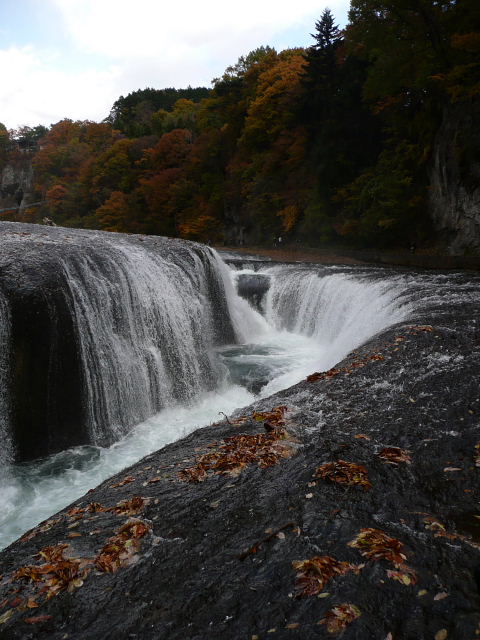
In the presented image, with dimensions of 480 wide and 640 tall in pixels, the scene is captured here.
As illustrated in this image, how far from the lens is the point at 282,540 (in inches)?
103

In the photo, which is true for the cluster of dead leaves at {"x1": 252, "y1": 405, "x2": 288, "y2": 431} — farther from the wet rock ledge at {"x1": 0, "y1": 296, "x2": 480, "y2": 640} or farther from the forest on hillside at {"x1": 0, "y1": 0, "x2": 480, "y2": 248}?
the forest on hillside at {"x1": 0, "y1": 0, "x2": 480, "y2": 248}

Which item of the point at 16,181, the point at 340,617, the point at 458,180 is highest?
the point at 16,181

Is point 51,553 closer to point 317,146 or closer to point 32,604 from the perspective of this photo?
point 32,604

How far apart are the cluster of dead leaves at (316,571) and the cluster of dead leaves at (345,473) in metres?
0.81

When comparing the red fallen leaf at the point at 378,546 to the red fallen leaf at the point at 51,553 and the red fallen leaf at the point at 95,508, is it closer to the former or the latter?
the red fallen leaf at the point at 51,553

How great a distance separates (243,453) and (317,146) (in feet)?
79.6

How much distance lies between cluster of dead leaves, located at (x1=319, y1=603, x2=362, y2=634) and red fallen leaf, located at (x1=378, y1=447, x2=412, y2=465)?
157cm

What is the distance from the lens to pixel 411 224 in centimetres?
1981

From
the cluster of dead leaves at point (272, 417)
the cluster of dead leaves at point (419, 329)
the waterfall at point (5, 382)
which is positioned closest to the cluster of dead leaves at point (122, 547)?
the cluster of dead leaves at point (272, 417)

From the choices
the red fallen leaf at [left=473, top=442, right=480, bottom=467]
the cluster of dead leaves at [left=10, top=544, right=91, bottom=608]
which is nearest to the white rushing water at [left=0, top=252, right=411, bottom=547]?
the cluster of dead leaves at [left=10, top=544, right=91, bottom=608]

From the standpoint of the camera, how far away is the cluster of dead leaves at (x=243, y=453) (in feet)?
12.2

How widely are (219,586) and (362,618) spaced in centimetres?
79

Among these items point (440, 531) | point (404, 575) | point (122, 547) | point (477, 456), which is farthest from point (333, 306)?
point (404, 575)

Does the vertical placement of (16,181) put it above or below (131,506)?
above
